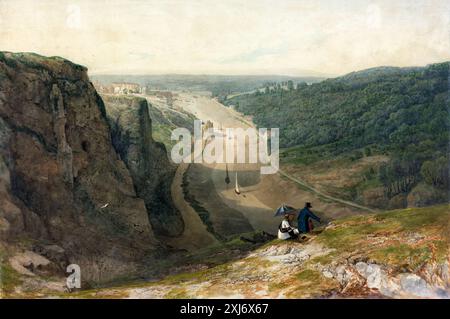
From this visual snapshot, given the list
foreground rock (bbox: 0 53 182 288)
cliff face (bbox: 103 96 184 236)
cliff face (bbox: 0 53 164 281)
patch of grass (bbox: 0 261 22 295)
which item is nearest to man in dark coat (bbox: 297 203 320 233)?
cliff face (bbox: 103 96 184 236)

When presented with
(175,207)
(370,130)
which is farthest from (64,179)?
(370,130)


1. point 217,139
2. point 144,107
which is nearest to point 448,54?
point 217,139

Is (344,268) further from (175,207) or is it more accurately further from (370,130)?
(175,207)

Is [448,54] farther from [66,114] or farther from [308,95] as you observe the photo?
[66,114]

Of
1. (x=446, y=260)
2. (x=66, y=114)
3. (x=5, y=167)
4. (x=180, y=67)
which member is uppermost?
(x=180, y=67)

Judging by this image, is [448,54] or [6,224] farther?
[448,54]

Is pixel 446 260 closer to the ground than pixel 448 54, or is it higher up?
closer to the ground
